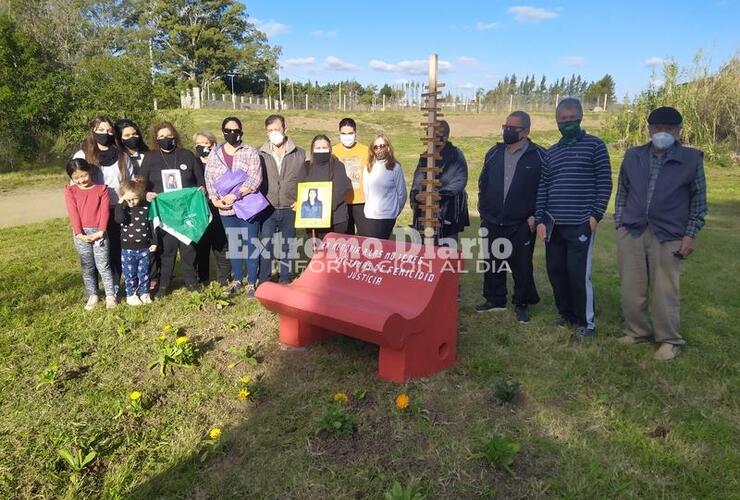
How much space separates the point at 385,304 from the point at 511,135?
6.77ft

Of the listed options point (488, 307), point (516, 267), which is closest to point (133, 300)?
point (488, 307)

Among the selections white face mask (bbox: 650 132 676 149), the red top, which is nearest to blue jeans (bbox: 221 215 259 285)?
the red top

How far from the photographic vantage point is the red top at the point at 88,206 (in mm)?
5039

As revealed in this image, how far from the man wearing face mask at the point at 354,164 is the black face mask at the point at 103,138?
2283mm

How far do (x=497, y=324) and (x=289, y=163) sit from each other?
2770 millimetres

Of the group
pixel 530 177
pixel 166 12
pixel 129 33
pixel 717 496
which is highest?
pixel 166 12

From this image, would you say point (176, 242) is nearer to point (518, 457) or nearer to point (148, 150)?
point (148, 150)

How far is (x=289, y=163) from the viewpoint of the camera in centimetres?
572

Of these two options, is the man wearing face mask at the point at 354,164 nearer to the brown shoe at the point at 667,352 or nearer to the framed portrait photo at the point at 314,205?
the framed portrait photo at the point at 314,205

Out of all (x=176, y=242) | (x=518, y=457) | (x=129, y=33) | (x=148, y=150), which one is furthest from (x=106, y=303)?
(x=129, y=33)

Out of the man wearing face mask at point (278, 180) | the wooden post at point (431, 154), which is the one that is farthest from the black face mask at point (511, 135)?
the man wearing face mask at point (278, 180)

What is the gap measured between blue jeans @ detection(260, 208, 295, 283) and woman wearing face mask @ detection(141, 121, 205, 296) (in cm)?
77

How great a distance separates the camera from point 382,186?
5.41 m

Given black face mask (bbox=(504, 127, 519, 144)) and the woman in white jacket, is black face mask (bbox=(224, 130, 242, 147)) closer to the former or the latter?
the woman in white jacket
